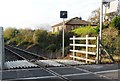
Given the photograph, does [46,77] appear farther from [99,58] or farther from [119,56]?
[119,56]

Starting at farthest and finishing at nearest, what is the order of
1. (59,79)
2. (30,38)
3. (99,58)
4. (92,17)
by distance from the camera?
(92,17)
(30,38)
(99,58)
(59,79)

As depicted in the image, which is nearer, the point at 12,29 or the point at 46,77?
the point at 46,77

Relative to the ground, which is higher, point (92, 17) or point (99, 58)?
point (92, 17)

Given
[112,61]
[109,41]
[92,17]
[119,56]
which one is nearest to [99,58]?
[112,61]

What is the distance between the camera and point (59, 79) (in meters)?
8.09

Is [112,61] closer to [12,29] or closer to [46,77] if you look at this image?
[46,77]

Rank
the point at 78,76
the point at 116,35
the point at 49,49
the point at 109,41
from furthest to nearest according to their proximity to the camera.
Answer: the point at 49,49
the point at 116,35
the point at 109,41
the point at 78,76

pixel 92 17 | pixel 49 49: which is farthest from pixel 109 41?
pixel 92 17

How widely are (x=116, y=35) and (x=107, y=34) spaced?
666 millimetres

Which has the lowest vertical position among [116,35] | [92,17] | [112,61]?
[112,61]

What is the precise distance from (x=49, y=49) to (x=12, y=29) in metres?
15.4

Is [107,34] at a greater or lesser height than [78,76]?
greater

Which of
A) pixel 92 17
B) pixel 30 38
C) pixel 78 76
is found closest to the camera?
pixel 78 76

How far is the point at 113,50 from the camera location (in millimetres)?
15508
